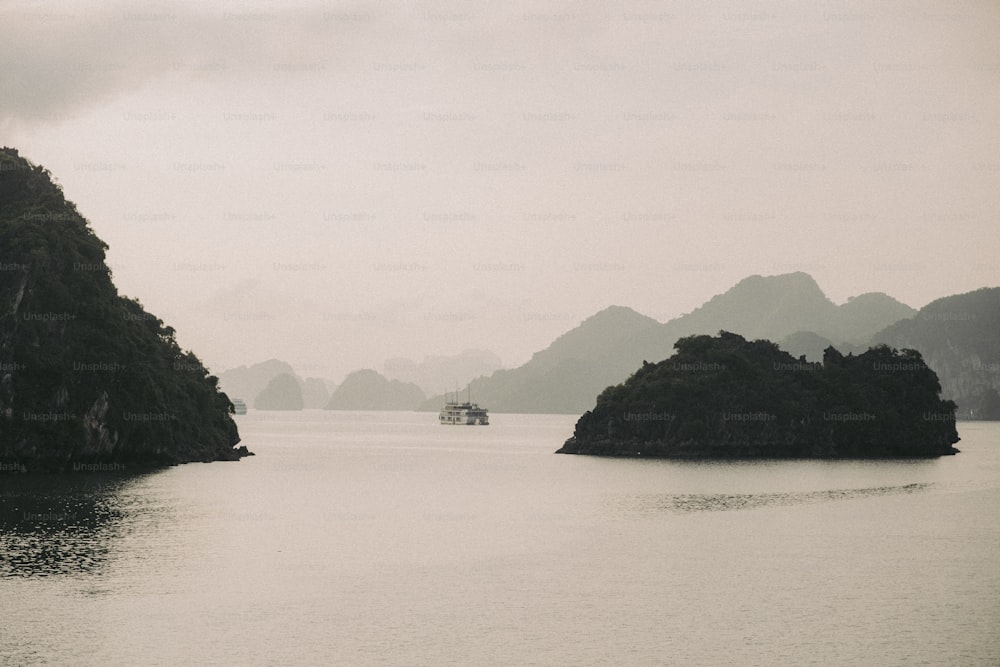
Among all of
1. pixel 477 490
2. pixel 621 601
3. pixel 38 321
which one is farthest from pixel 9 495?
pixel 621 601

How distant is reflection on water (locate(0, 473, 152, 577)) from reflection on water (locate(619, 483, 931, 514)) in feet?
146

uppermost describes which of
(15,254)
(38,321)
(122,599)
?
(15,254)

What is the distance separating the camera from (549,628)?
44281 mm

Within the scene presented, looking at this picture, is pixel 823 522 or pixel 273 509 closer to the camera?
pixel 823 522

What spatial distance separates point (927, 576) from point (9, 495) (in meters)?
80.9

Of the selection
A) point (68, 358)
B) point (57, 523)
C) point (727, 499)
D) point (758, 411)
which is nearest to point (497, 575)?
point (57, 523)

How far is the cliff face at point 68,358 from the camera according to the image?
4887 inches

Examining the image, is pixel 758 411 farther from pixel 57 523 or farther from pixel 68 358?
pixel 57 523

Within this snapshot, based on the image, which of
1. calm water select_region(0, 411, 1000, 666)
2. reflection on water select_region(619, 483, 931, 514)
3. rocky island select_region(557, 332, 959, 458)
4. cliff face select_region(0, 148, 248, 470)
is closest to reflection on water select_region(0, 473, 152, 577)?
calm water select_region(0, 411, 1000, 666)

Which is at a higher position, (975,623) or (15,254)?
(15,254)

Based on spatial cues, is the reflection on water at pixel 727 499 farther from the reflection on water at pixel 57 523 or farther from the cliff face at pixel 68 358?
the cliff face at pixel 68 358

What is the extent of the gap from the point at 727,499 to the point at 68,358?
280ft

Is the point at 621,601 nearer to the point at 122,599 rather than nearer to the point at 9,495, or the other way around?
the point at 122,599

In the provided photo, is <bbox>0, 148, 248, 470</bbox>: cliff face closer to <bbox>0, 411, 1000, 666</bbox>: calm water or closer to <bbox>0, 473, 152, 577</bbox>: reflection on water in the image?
<bbox>0, 473, 152, 577</bbox>: reflection on water
